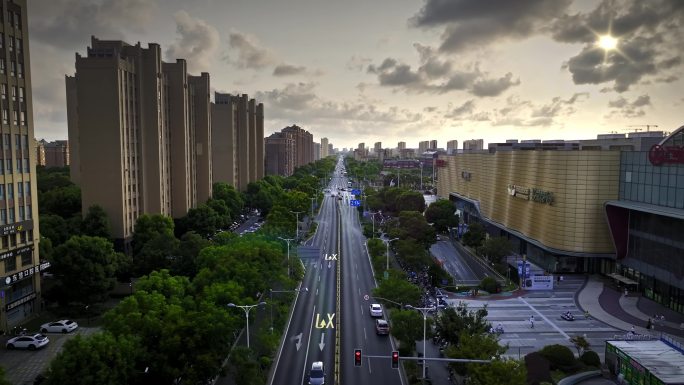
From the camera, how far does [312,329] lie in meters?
55.8

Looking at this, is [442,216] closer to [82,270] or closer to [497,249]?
[497,249]

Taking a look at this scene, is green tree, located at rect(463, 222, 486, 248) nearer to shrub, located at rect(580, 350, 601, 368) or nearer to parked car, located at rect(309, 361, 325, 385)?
shrub, located at rect(580, 350, 601, 368)

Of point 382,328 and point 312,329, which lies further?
point 312,329

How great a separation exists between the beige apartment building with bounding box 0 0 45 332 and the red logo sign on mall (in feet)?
268

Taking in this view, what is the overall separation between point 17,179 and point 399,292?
48027 mm

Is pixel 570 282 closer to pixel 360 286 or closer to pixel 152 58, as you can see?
pixel 360 286

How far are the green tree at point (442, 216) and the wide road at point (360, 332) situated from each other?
76.0 ft

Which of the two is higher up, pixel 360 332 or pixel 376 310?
pixel 376 310

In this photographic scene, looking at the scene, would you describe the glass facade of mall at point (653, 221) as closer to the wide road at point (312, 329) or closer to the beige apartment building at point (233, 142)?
→ the wide road at point (312, 329)

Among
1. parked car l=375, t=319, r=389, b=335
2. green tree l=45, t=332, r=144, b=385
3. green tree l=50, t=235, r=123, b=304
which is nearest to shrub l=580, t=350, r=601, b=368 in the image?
parked car l=375, t=319, r=389, b=335

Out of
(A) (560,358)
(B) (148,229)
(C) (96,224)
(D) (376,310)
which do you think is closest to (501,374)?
(A) (560,358)

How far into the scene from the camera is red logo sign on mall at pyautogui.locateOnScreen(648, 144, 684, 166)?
6222 cm

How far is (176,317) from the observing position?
39.5 metres

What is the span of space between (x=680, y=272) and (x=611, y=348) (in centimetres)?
2461
